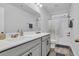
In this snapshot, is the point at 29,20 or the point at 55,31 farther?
the point at 29,20

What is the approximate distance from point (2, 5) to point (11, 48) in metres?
0.65

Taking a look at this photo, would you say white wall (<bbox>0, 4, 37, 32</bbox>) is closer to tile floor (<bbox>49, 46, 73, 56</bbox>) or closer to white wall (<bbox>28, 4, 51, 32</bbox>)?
white wall (<bbox>28, 4, 51, 32</bbox>)

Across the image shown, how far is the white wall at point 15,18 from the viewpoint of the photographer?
1.23m

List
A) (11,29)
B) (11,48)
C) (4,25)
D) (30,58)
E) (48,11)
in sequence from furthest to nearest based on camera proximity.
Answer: (48,11) → (11,29) → (4,25) → (30,58) → (11,48)

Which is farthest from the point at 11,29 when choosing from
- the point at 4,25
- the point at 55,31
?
the point at 55,31

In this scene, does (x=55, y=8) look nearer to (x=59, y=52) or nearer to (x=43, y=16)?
(x=43, y=16)

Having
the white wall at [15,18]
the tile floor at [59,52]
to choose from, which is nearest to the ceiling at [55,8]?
the white wall at [15,18]

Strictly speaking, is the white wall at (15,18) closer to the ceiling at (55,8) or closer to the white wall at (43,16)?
the white wall at (43,16)

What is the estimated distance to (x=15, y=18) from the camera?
1330 millimetres

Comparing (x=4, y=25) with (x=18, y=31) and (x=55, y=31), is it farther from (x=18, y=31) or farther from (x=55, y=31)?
(x=55, y=31)

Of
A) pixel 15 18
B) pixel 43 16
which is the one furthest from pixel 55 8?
pixel 15 18

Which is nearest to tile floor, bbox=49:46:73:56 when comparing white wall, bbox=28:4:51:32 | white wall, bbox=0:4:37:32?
white wall, bbox=28:4:51:32

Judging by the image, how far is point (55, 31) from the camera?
1.46 m

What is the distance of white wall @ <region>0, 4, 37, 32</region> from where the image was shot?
1.23 m
